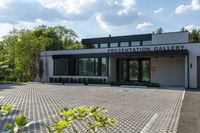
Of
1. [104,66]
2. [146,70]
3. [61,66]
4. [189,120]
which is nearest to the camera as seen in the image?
[189,120]

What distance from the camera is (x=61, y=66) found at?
27.9 meters

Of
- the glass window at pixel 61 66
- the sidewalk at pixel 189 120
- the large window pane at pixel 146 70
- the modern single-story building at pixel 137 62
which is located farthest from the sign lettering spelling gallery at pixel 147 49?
the sidewalk at pixel 189 120

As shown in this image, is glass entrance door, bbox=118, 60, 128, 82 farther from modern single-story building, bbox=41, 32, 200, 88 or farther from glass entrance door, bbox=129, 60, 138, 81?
glass entrance door, bbox=129, 60, 138, 81

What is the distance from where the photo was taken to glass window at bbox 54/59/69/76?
90.5 feet

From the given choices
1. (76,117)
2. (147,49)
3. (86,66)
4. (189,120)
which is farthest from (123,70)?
(76,117)

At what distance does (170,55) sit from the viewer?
2150 cm

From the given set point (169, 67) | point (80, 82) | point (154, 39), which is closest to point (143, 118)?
point (169, 67)

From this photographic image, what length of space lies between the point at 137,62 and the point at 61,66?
8135mm

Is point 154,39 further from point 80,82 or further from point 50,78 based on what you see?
point 50,78

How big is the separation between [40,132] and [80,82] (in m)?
19.5

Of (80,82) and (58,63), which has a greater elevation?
(58,63)

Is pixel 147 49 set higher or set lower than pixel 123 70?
higher

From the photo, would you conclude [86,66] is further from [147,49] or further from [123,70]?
[147,49]

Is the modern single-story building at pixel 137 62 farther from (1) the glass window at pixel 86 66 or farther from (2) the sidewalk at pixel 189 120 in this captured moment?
(2) the sidewalk at pixel 189 120
